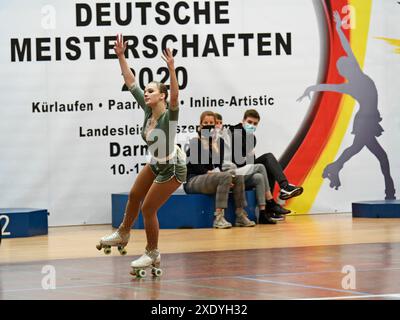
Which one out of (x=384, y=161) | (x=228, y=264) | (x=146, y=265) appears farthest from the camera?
(x=384, y=161)

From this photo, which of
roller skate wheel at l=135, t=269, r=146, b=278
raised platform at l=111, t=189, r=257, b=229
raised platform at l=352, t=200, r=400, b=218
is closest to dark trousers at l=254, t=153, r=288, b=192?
raised platform at l=111, t=189, r=257, b=229

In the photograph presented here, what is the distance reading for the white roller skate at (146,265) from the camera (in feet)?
26.3

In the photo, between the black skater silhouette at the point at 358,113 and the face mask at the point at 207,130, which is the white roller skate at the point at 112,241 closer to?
the face mask at the point at 207,130

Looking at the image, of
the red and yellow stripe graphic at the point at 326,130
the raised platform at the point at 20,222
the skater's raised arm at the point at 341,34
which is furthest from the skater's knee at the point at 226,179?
the skater's raised arm at the point at 341,34

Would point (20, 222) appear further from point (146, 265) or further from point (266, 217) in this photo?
point (146, 265)

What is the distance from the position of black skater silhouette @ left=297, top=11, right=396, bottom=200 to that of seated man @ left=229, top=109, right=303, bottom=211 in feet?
3.69

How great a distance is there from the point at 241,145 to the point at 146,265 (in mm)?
5133

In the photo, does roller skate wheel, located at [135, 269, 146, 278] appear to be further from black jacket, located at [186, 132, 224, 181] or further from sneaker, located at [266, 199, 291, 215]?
sneaker, located at [266, 199, 291, 215]

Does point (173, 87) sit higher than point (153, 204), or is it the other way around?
point (173, 87)

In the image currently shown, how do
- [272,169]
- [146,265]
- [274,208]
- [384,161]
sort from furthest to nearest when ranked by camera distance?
[384,161]
[272,169]
[274,208]
[146,265]

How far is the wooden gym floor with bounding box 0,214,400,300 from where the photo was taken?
710 cm

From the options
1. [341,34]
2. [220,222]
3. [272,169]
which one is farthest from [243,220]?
[341,34]

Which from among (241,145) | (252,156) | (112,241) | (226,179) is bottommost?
(112,241)

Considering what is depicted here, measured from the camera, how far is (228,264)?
870 cm
